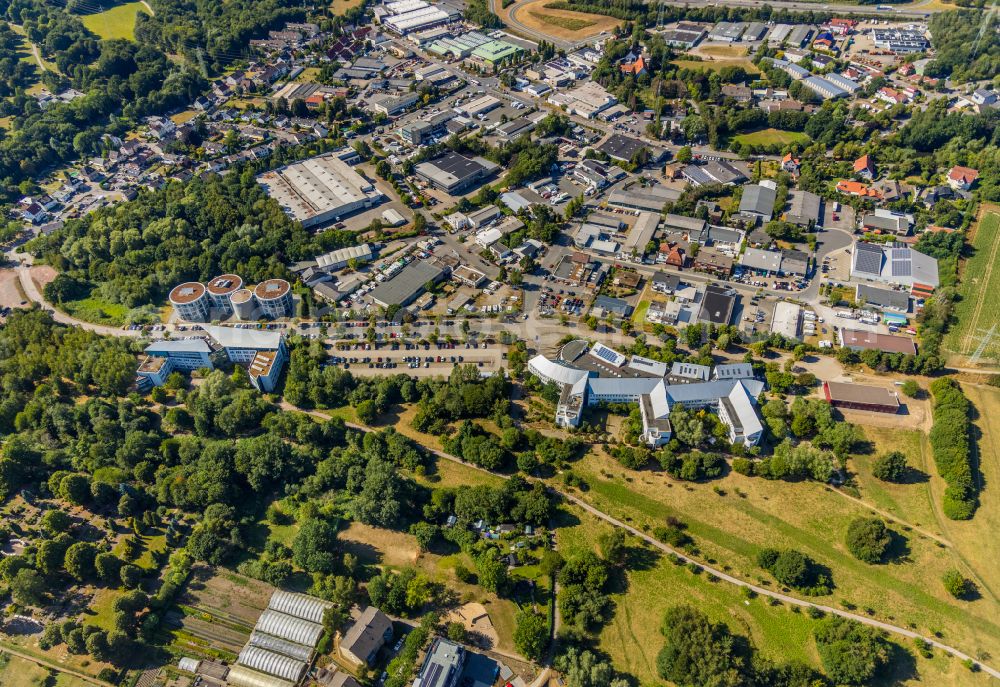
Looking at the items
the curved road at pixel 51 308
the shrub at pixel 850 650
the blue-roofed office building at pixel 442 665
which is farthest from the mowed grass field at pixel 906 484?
the curved road at pixel 51 308

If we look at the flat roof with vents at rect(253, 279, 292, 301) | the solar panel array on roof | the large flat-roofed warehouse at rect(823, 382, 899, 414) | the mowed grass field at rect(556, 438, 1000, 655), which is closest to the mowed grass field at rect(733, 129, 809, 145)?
the solar panel array on roof

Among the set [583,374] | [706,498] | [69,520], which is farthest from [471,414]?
[69,520]

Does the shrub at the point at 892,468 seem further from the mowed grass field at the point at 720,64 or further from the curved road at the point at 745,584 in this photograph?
the mowed grass field at the point at 720,64

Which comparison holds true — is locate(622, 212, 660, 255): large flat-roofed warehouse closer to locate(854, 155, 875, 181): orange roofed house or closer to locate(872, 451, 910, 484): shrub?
locate(854, 155, 875, 181): orange roofed house

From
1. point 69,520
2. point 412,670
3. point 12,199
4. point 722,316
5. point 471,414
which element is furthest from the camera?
point 12,199

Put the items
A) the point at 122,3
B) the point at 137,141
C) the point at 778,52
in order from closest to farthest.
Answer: the point at 137,141
the point at 778,52
the point at 122,3

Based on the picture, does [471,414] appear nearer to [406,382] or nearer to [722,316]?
[406,382]
